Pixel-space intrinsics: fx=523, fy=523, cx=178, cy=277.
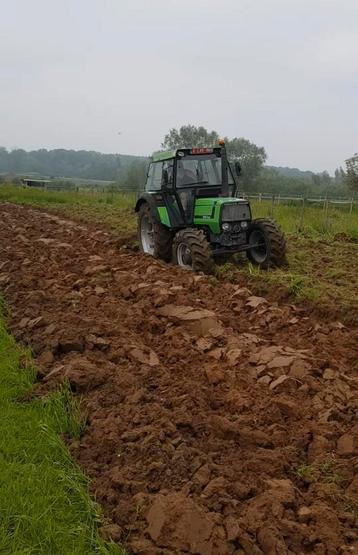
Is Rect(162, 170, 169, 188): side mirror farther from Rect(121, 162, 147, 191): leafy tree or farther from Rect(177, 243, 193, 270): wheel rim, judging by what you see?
Rect(121, 162, 147, 191): leafy tree

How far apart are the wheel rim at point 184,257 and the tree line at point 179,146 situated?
19.4 feet

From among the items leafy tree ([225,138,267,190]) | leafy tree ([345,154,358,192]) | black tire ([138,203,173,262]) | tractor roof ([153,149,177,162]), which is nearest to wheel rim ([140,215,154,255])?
black tire ([138,203,173,262])

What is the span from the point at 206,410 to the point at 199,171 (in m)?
5.85

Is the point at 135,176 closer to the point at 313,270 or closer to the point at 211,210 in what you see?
the point at 211,210

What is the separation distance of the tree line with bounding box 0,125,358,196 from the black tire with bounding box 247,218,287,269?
5705 millimetres

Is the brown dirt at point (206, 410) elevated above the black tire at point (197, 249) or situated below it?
below

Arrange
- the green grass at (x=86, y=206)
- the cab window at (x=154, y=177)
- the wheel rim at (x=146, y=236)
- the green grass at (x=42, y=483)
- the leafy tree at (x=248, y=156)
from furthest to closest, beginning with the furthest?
the leafy tree at (x=248, y=156) → the green grass at (x=86, y=206) → the wheel rim at (x=146, y=236) → the cab window at (x=154, y=177) → the green grass at (x=42, y=483)

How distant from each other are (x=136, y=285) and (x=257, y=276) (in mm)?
1868

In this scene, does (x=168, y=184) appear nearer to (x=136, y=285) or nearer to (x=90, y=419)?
(x=136, y=285)

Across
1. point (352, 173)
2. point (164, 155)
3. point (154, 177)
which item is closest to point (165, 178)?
point (164, 155)

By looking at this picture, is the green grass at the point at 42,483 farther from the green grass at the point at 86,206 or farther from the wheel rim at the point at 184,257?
the green grass at the point at 86,206

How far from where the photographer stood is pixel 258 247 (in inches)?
350

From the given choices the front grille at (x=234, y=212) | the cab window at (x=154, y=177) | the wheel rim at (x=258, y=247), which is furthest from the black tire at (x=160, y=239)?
the wheel rim at (x=258, y=247)

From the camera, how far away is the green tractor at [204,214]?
848 centimetres
